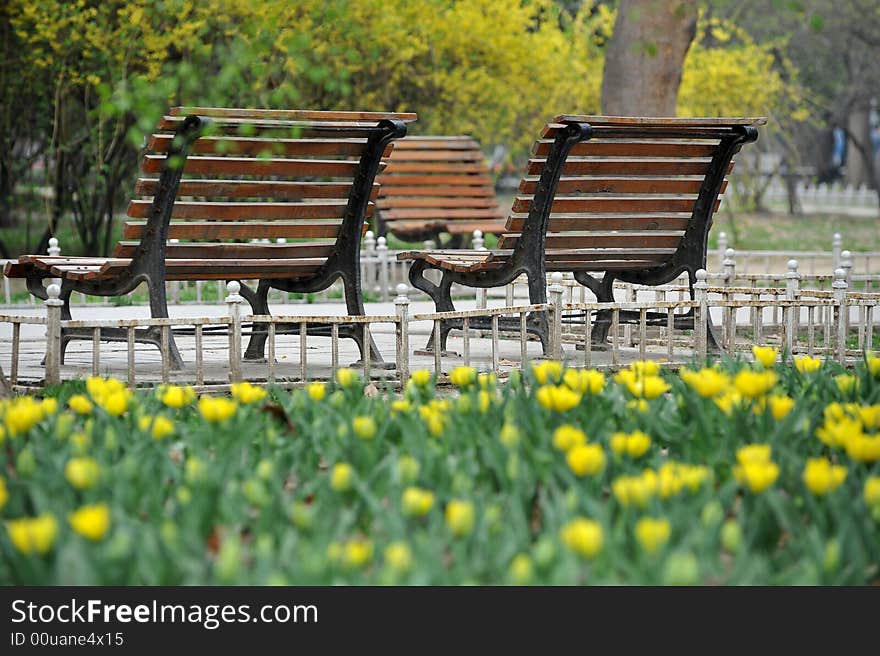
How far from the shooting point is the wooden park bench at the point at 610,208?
808 centimetres

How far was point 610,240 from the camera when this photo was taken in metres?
8.61

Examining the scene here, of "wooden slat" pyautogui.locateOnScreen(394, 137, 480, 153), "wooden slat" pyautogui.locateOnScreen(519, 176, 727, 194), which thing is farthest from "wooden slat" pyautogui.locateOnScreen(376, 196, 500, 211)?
"wooden slat" pyautogui.locateOnScreen(519, 176, 727, 194)

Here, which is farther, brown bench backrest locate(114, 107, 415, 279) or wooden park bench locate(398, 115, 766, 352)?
wooden park bench locate(398, 115, 766, 352)

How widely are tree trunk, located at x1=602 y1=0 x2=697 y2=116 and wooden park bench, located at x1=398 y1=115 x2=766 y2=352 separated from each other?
600 centimetres

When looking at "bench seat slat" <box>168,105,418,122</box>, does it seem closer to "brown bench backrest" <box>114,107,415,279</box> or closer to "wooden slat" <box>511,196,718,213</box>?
"brown bench backrest" <box>114,107,415,279</box>

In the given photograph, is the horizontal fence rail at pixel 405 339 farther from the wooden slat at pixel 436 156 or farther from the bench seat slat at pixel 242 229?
the wooden slat at pixel 436 156

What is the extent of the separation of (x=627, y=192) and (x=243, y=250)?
2.33m

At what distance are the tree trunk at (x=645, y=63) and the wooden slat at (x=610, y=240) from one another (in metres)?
6.08

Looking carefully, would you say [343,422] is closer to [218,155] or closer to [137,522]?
[137,522]

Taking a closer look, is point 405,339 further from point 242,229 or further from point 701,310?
point 701,310

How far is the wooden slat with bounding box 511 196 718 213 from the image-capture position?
27.0 ft

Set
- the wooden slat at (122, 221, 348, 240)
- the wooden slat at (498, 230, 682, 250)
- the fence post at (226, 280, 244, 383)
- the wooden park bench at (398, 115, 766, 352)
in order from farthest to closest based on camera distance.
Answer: the wooden slat at (498, 230, 682, 250)
the wooden park bench at (398, 115, 766, 352)
the wooden slat at (122, 221, 348, 240)
the fence post at (226, 280, 244, 383)

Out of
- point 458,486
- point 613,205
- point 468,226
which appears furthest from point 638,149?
point 468,226

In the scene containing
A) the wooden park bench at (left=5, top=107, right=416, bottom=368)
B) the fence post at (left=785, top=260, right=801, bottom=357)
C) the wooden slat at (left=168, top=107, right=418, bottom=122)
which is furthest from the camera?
the fence post at (left=785, top=260, right=801, bottom=357)
